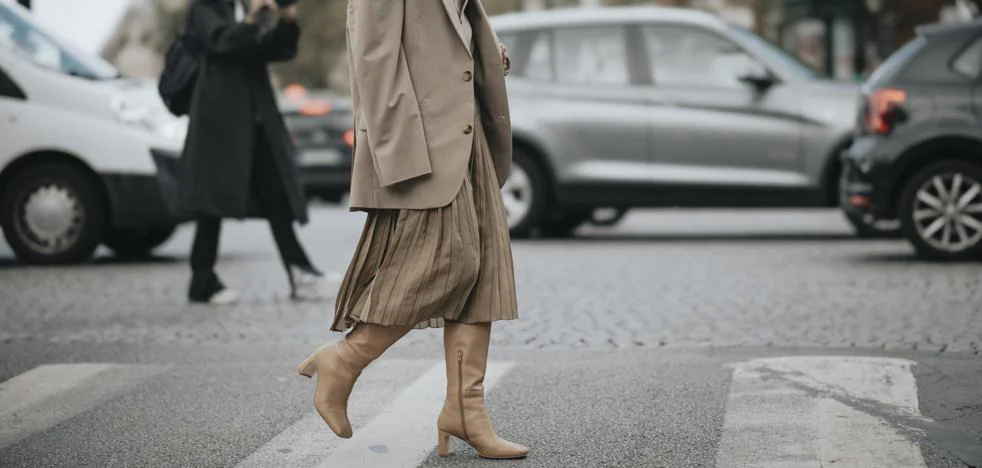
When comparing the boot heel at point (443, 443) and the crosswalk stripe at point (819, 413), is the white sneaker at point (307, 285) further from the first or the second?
the boot heel at point (443, 443)

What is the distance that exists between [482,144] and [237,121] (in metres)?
4.36

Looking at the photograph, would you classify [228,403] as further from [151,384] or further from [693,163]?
[693,163]

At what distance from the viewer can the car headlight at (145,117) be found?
12.0m

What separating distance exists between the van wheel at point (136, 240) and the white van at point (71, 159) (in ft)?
2.86

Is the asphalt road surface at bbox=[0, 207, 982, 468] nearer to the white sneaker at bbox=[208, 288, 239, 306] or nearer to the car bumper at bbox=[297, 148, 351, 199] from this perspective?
the white sneaker at bbox=[208, 288, 239, 306]

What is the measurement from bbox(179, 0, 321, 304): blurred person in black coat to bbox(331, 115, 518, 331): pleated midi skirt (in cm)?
415

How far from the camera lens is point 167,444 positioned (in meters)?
5.45

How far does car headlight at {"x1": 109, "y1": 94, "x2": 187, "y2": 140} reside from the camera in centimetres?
1203

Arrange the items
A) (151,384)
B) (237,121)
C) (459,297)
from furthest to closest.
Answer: (237,121) < (151,384) < (459,297)

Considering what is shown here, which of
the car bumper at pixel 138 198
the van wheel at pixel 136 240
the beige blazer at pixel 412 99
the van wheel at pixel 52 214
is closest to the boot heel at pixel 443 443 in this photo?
the beige blazer at pixel 412 99

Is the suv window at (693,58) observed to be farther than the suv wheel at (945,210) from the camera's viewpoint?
Yes

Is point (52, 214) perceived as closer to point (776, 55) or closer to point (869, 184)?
point (869, 184)

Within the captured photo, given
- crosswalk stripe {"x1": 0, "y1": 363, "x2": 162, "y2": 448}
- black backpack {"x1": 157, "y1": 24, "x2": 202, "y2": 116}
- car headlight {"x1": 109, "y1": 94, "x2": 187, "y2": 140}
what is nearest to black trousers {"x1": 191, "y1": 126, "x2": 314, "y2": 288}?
black backpack {"x1": 157, "y1": 24, "x2": 202, "y2": 116}

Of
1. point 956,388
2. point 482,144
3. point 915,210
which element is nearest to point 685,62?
point 915,210
